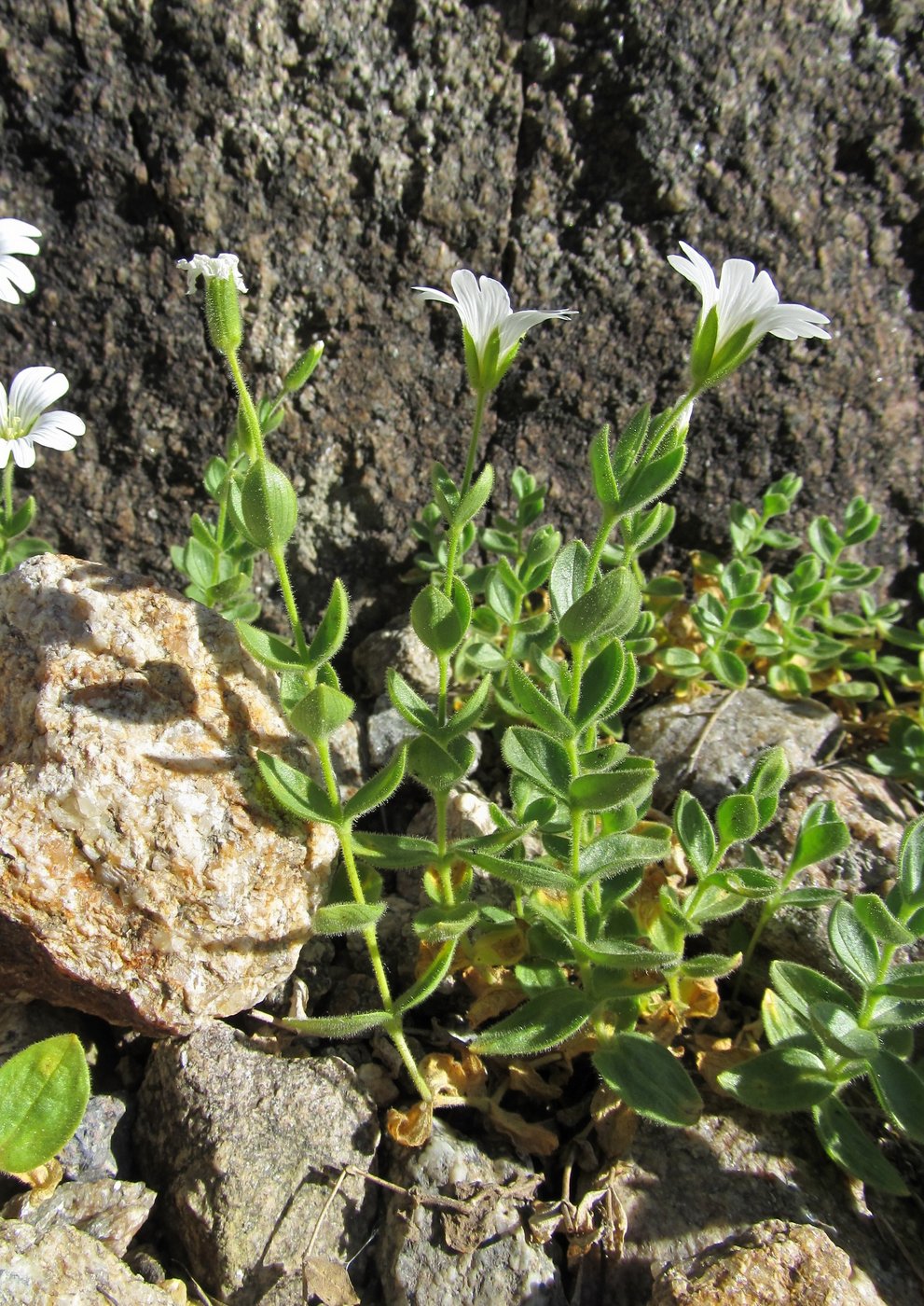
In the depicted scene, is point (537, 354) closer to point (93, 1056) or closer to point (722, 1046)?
point (722, 1046)

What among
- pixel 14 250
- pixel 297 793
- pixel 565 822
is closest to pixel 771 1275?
pixel 565 822

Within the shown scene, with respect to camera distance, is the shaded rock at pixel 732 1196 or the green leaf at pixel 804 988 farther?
the green leaf at pixel 804 988

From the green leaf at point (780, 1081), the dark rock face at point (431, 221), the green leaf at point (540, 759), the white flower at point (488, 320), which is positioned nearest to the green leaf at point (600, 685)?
the green leaf at point (540, 759)

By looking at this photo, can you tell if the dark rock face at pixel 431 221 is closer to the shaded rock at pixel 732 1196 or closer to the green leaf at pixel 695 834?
the green leaf at pixel 695 834

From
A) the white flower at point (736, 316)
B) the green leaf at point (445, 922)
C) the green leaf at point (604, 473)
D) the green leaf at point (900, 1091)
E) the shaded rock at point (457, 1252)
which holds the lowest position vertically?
the shaded rock at point (457, 1252)

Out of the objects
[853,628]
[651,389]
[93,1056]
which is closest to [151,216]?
[651,389]

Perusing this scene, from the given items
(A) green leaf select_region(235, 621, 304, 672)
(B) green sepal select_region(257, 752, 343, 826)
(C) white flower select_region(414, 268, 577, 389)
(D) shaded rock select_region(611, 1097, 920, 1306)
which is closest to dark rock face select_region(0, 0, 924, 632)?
(C) white flower select_region(414, 268, 577, 389)
